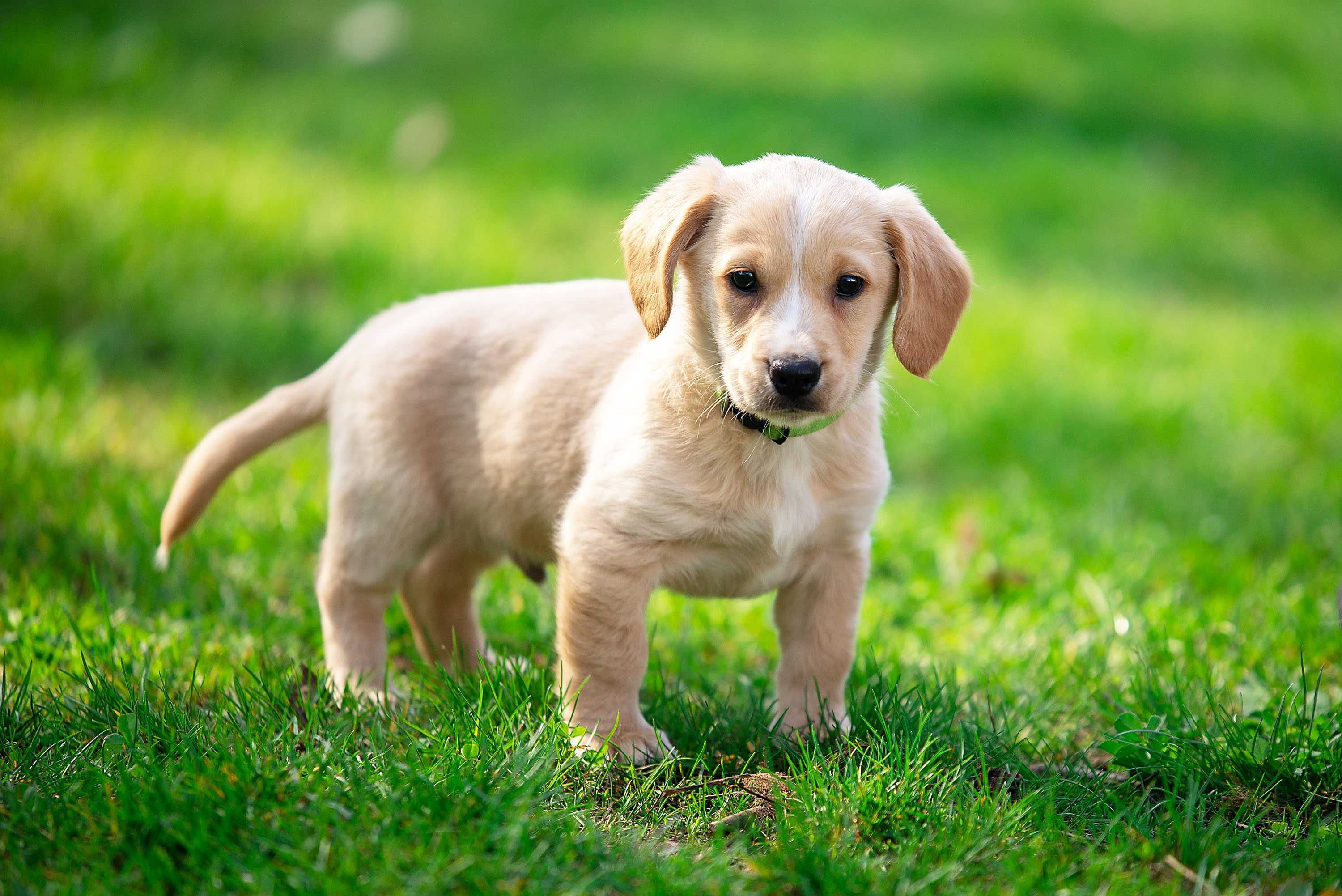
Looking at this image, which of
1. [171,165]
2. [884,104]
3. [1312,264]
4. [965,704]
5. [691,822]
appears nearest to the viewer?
[691,822]

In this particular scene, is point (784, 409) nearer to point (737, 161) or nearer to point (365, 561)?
point (365, 561)

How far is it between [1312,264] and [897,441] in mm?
4962

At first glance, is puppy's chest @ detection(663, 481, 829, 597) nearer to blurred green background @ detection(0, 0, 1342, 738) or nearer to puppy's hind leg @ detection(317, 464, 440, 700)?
blurred green background @ detection(0, 0, 1342, 738)

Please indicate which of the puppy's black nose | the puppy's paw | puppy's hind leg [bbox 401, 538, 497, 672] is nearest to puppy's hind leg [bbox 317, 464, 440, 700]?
puppy's hind leg [bbox 401, 538, 497, 672]

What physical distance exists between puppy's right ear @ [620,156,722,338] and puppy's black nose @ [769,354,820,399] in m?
0.35

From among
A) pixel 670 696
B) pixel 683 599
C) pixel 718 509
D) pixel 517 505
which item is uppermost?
pixel 718 509

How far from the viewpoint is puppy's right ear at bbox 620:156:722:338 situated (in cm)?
278

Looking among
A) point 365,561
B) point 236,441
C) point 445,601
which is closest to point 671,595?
point 445,601

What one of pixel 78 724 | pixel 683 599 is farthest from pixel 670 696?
pixel 78 724

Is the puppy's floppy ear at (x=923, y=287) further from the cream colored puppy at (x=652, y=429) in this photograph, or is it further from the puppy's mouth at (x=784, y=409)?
the puppy's mouth at (x=784, y=409)

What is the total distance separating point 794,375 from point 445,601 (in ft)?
5.33

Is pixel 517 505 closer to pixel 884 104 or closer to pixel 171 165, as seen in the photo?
pixel 171 165

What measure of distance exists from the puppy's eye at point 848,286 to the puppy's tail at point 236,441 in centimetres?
159

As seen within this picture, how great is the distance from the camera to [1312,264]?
888 cm
